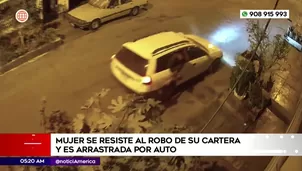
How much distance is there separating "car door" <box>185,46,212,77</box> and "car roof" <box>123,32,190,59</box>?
3cm

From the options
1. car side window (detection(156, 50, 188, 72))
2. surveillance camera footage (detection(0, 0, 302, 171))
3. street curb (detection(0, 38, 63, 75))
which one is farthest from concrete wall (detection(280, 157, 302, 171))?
street curb (detection(0, 38, 63, 75))

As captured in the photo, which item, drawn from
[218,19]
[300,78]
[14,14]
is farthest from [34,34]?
[300,78]

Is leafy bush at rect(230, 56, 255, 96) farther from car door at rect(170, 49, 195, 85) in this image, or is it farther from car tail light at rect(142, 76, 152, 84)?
car tail light at rect(142, 76, 152, 84)

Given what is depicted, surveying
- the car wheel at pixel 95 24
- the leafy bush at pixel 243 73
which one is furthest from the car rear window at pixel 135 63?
the leafy bush at pixel 243 73

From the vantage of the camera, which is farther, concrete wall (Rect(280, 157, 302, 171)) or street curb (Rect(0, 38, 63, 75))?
concrete wall (Rect(280, 157, 302, 171))

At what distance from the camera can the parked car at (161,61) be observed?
3.68ft

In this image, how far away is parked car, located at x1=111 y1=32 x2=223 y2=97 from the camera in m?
1.12

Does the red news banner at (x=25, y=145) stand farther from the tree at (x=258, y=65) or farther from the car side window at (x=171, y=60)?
the tree at (x=258, y=65)

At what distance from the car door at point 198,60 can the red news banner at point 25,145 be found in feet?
1.45

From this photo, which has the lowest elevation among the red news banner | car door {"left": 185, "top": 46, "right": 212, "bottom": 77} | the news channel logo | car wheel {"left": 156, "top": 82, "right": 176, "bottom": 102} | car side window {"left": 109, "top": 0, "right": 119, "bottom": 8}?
the red news banner

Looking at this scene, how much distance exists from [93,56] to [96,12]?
0.13 meters

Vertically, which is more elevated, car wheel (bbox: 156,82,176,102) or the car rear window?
the car rear window

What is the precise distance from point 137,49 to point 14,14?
0.34m

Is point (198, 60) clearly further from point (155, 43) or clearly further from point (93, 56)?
point (93, 56)
